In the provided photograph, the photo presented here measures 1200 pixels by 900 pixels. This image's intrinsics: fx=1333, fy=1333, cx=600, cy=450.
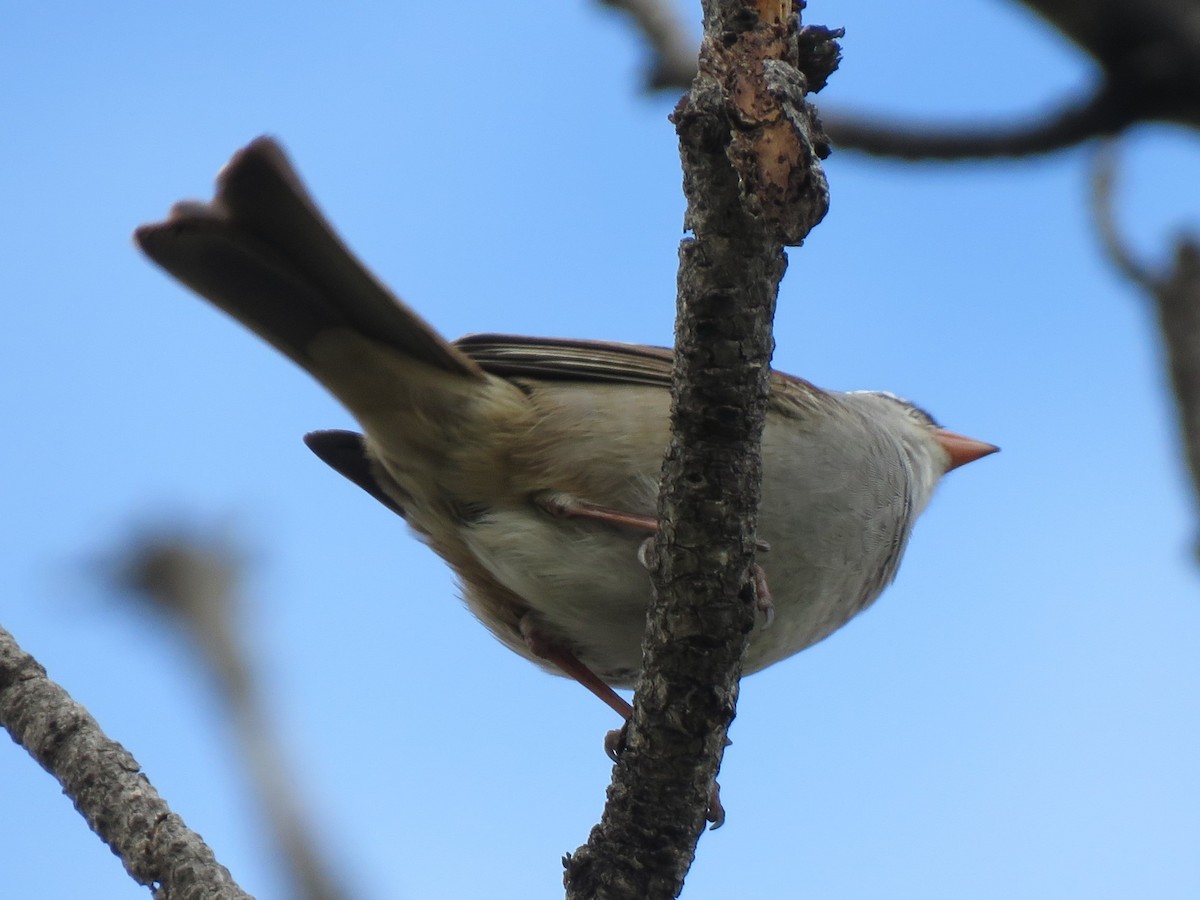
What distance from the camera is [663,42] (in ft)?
16.3

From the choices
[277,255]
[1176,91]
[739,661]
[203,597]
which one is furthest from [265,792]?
[1176,91]

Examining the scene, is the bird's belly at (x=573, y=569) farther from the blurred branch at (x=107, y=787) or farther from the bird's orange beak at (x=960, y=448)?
the bird's orange beak at (x=960, y=448)

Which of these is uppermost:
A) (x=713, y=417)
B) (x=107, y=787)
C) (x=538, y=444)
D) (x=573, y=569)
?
(x=538, y=444)

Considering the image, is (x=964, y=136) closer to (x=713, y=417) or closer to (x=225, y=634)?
(x=713, y=417)

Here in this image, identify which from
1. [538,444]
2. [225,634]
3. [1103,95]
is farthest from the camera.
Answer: [1103,95]

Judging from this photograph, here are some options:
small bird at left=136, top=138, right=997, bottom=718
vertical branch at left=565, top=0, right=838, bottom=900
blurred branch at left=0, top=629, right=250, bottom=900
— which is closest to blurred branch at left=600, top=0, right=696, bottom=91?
small bird at left=136, top=138, right=997, bottom=718

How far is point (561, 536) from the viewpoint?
4520mm

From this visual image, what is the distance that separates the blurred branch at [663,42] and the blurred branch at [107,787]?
298cm

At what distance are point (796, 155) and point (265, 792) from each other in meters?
1.43

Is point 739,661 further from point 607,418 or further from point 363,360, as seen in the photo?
point 363,360

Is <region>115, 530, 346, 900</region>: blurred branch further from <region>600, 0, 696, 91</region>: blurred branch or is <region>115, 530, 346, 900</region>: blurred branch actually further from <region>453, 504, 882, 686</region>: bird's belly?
<region>600, 0, 696, 91</region>: blurred branch

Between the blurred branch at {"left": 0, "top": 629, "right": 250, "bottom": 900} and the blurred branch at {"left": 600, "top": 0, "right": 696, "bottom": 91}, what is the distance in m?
2.98

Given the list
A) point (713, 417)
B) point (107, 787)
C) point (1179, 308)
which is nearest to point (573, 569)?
point (713, 417)

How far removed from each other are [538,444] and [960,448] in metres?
2.94
